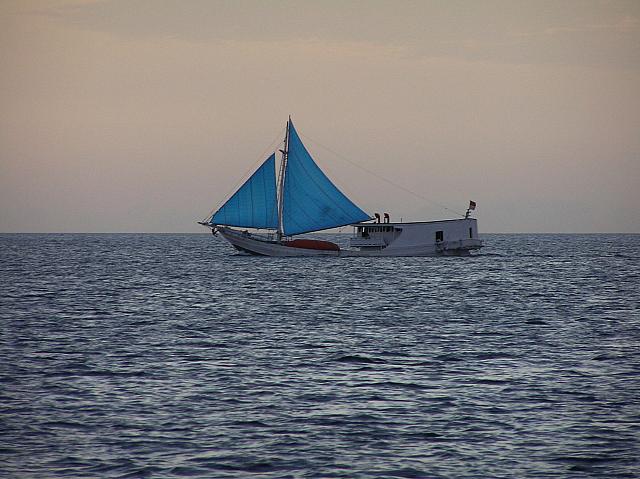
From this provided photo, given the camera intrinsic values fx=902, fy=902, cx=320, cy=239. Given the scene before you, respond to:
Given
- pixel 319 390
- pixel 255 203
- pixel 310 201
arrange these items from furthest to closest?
pixel 310 201 → pixel 255 203 → pixel 319 390

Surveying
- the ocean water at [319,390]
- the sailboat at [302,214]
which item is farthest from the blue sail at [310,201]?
the ocean water at [319,390]

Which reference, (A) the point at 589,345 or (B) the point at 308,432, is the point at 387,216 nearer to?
(A) the point at 589,345

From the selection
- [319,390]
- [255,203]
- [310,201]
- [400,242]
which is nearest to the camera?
[319,390]

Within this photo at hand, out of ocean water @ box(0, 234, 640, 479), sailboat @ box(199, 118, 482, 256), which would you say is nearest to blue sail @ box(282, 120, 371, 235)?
sailboat @ box(199, 118, 482, 256)

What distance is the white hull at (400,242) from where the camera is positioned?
82.6 m

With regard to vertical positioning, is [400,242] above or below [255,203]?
below

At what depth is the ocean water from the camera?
14766mm

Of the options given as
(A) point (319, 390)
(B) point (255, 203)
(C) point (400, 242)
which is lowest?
(A) point (319, 390)

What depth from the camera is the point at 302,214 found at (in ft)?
265

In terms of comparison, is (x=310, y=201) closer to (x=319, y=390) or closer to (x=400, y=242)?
(x=400, y=242)

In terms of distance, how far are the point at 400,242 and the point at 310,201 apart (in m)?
9.21

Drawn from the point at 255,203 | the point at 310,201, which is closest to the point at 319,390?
the point at 255,203

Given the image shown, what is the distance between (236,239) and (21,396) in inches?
2701

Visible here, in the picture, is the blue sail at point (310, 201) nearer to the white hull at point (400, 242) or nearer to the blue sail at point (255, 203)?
the blue sail at point (255, 203)
